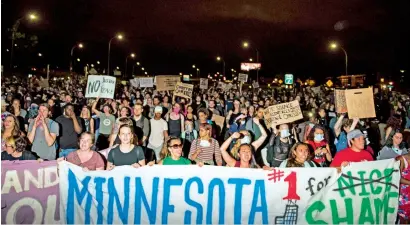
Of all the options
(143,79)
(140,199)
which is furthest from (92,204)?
(143,79)

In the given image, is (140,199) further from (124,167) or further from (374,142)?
(374,142)

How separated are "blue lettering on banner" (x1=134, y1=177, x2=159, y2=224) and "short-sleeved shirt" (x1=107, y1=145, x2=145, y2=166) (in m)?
0.33

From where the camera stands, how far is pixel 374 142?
10.9 meters

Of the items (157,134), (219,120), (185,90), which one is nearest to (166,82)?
(185,90)

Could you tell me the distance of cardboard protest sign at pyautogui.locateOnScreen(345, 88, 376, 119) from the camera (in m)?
7.74

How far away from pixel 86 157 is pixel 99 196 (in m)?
0.54

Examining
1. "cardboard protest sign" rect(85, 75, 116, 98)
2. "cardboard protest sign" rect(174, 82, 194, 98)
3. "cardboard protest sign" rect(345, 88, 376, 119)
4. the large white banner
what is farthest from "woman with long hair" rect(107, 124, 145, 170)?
"cardboard protest sign" rect(174, 82, 194, 98)

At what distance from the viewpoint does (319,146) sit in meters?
6.76

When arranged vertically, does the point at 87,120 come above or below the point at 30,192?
above

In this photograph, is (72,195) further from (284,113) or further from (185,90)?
(185,90)

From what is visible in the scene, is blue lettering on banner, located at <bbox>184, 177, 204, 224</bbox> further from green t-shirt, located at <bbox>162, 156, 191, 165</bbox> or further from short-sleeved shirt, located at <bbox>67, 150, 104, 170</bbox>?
short-sleeved shirt, located at <bbox>67, 150, 104, 170</bbox>

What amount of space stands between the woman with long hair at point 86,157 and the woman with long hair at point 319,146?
10.8ft

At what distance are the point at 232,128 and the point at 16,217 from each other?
5744mm

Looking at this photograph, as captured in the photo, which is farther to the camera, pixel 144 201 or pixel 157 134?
pixel 157 134
